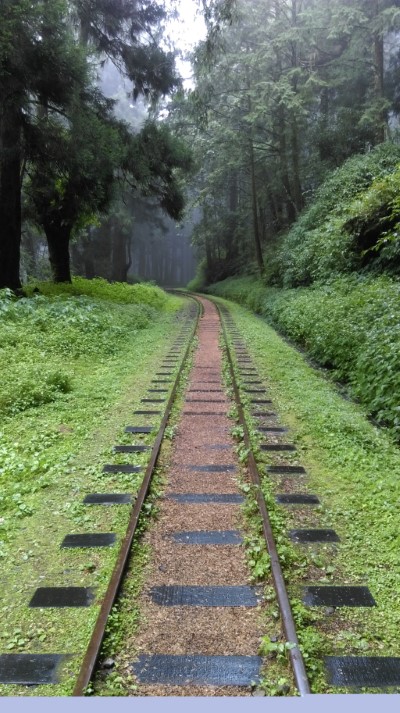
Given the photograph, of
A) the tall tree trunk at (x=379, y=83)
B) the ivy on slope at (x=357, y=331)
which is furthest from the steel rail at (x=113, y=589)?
the tall tree trunk at (x=379, y=83)

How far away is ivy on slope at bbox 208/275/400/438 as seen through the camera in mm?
6824

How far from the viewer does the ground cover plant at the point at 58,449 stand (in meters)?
3.07

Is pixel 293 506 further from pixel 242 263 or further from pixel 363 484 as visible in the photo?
pixel 242 263

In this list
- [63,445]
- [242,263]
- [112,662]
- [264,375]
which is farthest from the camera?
[242,263]

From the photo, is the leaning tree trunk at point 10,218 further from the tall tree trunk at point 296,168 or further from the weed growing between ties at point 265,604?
the tall tree trunk at point 296,168

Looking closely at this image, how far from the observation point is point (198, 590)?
326 centimetres

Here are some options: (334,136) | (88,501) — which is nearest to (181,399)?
(88,501)

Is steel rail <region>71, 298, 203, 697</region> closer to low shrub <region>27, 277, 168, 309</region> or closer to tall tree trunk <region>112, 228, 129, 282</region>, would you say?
low shrub <region>27, 277, 168, 309</region>

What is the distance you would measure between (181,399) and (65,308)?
6038 mm

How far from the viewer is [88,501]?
4.46 metres

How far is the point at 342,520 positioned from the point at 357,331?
5.42m

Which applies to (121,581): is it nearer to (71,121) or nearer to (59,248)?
(71,121)

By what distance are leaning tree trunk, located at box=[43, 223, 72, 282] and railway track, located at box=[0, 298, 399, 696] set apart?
46.2 feet

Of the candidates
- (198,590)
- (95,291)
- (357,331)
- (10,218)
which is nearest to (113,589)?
(198,590)
